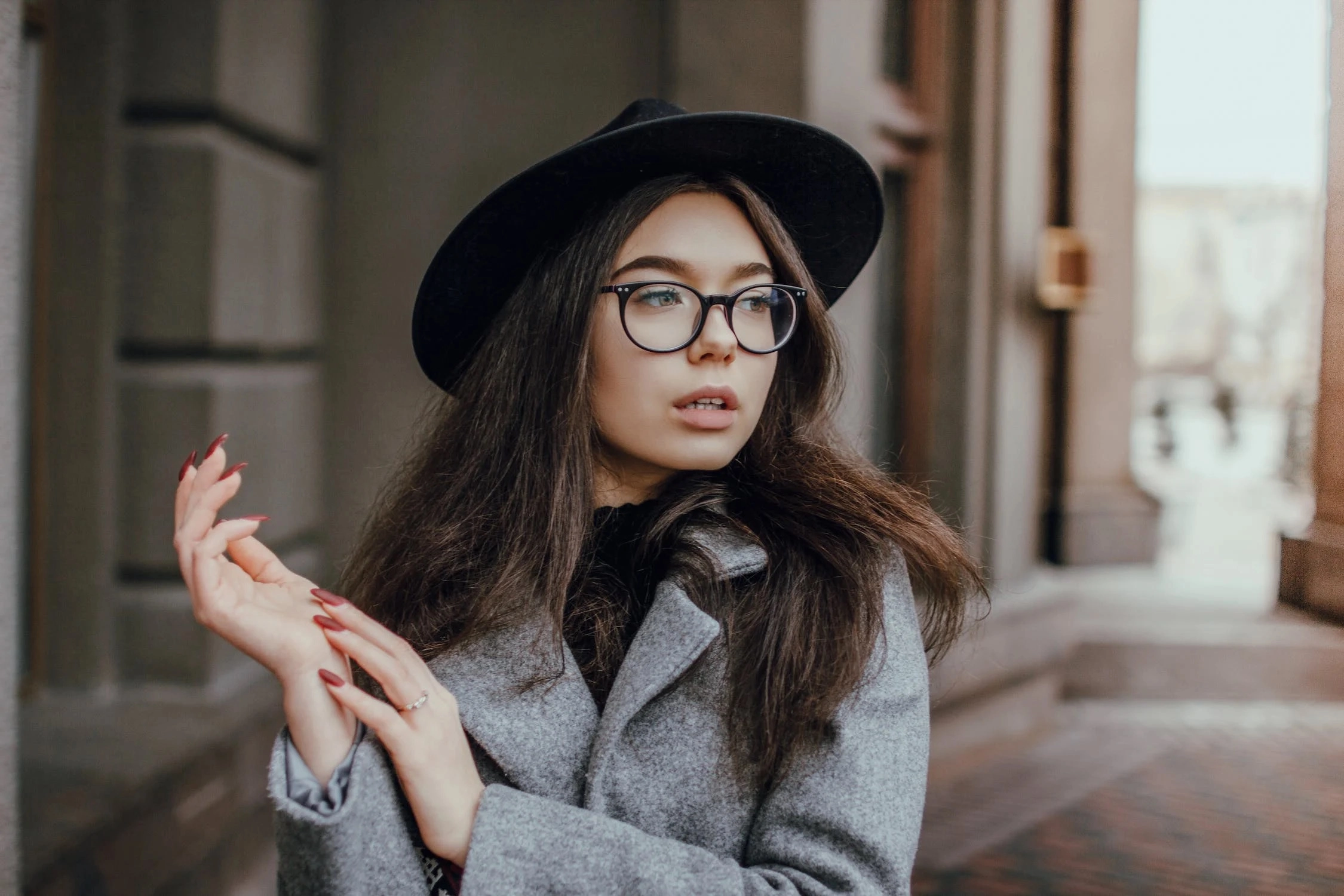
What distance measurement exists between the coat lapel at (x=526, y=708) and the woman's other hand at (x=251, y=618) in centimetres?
17

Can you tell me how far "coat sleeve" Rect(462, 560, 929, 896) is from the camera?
1164mm

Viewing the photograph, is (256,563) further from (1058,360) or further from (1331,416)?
(1058,360)

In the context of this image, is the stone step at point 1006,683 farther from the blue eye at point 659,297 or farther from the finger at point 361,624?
the finger at point 361,624

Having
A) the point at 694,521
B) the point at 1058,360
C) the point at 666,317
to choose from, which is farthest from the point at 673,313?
the point at 1058,360

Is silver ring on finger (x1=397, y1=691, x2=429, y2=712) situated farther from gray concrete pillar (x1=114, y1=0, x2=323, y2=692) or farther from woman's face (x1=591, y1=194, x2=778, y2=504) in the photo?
gray concrete pillar (x1=114, y1=0, x2=323, y2=692)

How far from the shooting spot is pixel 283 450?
3.46 m

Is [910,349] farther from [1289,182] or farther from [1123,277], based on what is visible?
[1289,182]

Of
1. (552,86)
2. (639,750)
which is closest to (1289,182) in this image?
(639,750)

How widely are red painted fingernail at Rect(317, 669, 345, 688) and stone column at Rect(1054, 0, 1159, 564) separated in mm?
1900

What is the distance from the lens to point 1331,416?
1.51m

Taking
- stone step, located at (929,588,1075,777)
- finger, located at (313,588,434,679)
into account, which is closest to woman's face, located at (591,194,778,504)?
finger, located at (313,588,434,679)

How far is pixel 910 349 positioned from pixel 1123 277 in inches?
37.3

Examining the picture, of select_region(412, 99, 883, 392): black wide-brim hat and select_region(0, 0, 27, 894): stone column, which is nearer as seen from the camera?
select_region(412, 99, 883, 392): black wide-brim hat

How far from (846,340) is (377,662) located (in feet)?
3.74
